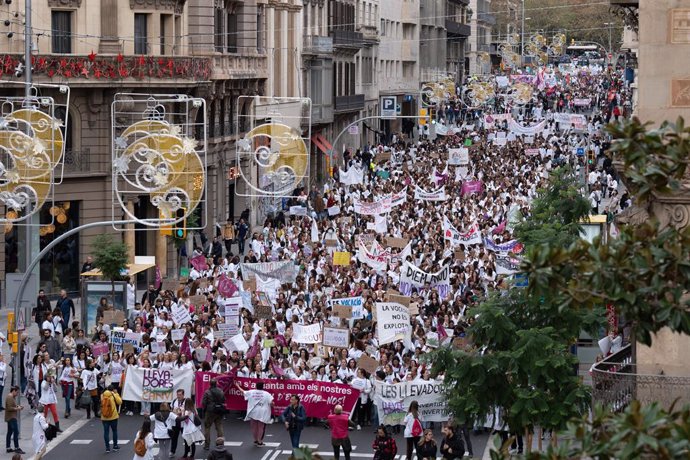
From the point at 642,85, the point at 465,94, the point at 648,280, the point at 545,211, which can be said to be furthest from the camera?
the point at 465,94

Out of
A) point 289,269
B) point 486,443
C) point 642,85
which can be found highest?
point 642,85

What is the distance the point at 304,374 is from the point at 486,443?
3.39 m

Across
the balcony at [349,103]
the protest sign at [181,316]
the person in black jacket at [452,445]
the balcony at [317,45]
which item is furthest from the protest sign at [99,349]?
the balcony at [349,103]

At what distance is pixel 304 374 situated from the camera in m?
27.9

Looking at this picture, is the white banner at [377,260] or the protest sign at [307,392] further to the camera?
the white banner at [377,260]

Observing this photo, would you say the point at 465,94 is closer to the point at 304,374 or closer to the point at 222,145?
the point at 222,145

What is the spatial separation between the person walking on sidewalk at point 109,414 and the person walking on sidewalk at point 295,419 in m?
2.66

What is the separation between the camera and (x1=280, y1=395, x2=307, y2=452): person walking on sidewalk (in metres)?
25.5

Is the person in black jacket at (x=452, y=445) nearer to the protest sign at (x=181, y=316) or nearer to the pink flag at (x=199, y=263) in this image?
the protest sign at (x=181, y=316)

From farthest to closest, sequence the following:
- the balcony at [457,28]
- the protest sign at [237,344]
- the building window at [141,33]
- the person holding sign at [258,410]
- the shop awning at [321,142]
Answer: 1. the balcony at [457,28]
2. the shop awning at [321,142]
3. the building window at [141,33]
4. the protest sign at [237,344]
5. the person holding sign at [258,410]

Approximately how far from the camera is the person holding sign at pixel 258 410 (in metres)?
26.7

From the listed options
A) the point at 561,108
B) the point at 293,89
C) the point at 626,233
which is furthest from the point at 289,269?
the point at 561,108

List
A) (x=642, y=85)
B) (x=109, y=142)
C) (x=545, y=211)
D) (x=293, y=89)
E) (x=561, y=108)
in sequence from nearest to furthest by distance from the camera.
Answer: (x=642, y=85), (x=545, y=211), (x=109, y=142), (x=293, y=89), (x=561, y=108)

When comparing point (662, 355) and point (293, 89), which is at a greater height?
point (293, 89)
